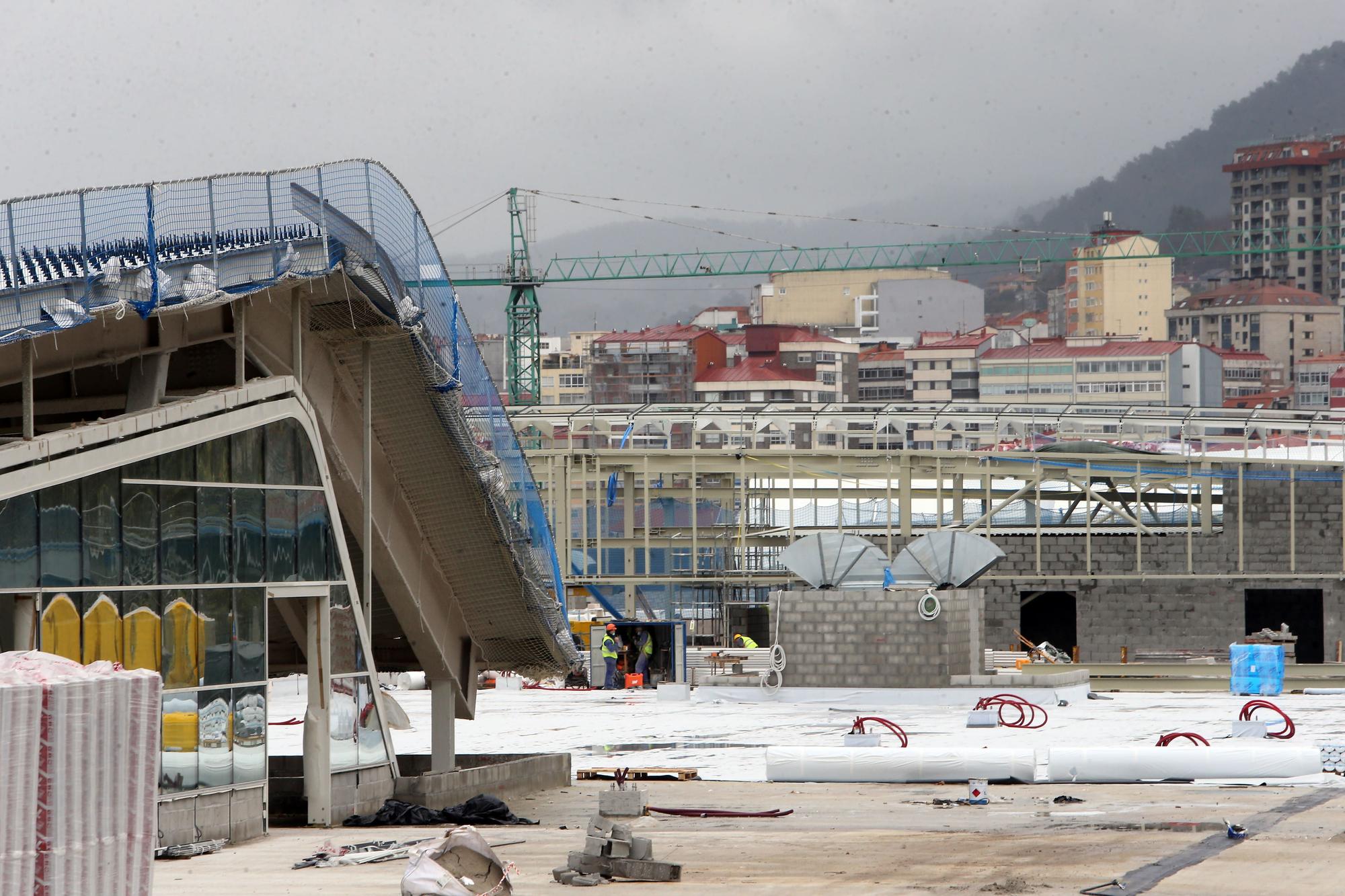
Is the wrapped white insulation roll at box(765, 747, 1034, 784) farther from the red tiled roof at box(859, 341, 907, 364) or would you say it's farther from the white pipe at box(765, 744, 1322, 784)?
the red tiled roof at box(859, 341, 907, 364)

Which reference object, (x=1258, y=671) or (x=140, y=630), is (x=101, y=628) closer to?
(x=140, y=630)

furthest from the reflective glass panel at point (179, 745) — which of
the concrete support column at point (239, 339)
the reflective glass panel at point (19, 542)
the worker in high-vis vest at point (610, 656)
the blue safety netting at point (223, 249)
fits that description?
the worker in high-vis vest at point (610, 656)

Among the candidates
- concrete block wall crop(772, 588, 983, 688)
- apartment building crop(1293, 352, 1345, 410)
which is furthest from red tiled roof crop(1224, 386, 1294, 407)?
concrete block wall crop(772, 588, 983, 688)

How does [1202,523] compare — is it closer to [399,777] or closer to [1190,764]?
[1190,764]

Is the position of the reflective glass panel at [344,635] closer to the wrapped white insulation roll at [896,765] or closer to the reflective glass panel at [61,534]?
the reflective glass panel at [61,534]

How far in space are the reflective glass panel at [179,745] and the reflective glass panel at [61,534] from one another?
1.51 m

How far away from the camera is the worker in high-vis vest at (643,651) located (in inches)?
1554

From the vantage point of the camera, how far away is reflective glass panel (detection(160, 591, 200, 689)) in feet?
49.9

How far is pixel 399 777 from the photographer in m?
18.8

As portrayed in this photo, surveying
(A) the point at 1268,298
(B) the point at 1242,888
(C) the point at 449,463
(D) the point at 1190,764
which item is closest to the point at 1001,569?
(D) the point at 1190,764

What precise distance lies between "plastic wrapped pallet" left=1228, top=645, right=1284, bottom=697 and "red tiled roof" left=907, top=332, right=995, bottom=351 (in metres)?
136

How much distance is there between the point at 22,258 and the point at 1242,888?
36.6ft

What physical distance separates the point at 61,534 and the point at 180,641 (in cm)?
166

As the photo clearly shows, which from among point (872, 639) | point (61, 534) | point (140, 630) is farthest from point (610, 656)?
point (61, 534)
